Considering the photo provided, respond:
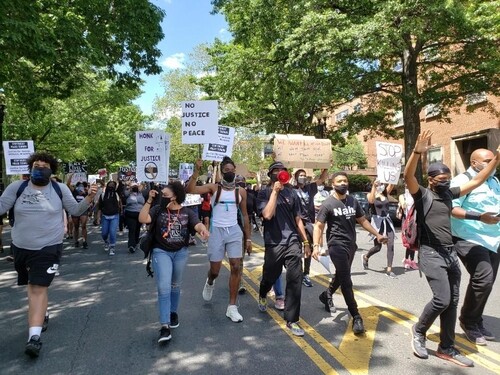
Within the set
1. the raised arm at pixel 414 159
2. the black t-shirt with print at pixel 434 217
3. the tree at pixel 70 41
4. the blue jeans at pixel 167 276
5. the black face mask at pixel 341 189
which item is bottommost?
the blue jeans at pixel 167 276

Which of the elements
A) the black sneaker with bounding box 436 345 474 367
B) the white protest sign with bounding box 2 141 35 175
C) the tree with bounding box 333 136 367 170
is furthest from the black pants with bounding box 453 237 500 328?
the tree with bounding box 333 136 367 170

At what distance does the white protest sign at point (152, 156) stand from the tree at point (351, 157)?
34204 mm

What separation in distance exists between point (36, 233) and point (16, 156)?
7.04 m

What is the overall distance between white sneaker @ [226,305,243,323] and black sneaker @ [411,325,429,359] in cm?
194

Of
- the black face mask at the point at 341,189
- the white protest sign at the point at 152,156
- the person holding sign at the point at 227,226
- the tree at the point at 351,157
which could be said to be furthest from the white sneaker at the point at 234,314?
the tree at the point at 351,157

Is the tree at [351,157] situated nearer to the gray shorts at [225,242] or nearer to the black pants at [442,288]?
the gray shorts at [225,242]

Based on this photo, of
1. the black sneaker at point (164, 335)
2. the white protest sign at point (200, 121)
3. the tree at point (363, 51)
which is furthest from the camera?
the tree at point (363, 51)

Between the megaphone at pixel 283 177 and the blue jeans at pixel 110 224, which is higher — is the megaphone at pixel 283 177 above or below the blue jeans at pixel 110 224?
above

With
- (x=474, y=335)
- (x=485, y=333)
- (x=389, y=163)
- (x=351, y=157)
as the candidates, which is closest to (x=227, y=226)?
(x=474, y=335)

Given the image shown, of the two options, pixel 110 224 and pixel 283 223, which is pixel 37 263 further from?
pixel 110 224

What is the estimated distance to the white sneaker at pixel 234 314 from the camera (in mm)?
5102

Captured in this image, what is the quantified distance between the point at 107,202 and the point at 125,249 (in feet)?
4.50

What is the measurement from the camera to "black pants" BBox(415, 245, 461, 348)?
3916 millimetres

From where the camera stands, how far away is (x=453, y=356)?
12.9 ft
